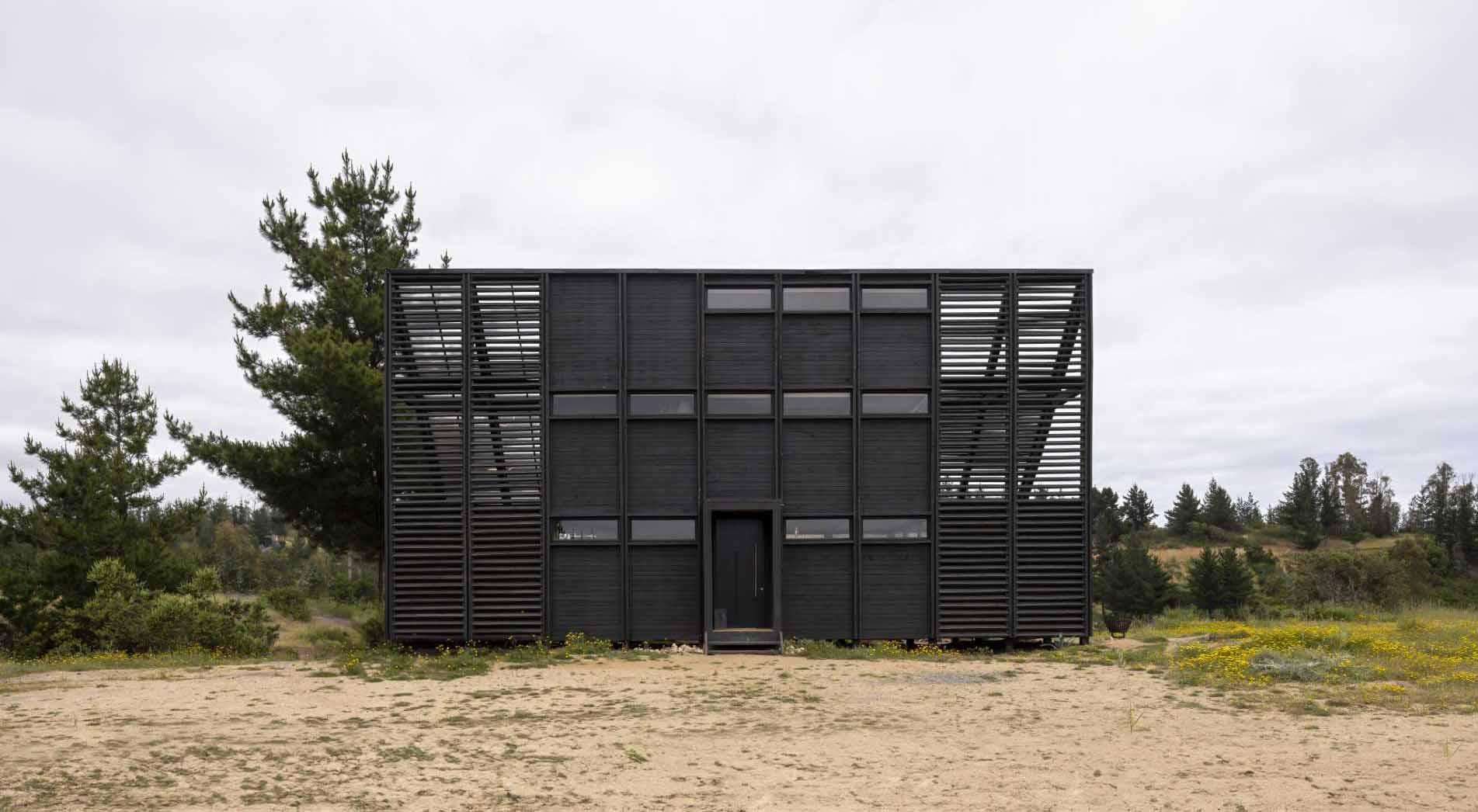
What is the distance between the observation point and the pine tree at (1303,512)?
50397 mm

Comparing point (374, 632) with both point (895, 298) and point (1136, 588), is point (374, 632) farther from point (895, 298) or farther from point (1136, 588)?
point (1136, 588)

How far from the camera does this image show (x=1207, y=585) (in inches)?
1201

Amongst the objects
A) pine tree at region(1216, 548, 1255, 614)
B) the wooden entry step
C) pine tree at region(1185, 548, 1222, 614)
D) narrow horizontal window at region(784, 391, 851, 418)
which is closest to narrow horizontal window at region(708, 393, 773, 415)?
narrow horizontal window at region(784, 391, 851, 418)

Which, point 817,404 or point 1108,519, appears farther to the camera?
point 1108,519

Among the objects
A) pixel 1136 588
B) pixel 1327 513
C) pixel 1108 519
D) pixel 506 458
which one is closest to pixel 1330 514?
pixel 1327 513

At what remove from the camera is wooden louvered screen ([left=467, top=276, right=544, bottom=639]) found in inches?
683

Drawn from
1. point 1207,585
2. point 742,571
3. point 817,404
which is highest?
point 817,404

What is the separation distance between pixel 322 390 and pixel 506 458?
19.1ft

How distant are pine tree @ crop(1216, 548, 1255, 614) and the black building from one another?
49.6 ft

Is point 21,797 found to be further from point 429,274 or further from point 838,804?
point 429,274

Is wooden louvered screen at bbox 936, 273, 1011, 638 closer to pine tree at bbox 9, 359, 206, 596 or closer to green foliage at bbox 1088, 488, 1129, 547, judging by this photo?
pine tree at bbox 9, 359, 206, 596

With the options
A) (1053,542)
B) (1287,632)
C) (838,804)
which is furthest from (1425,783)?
(1287,632)

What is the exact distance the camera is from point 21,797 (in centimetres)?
749

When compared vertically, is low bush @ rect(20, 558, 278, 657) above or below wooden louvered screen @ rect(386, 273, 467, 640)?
below
